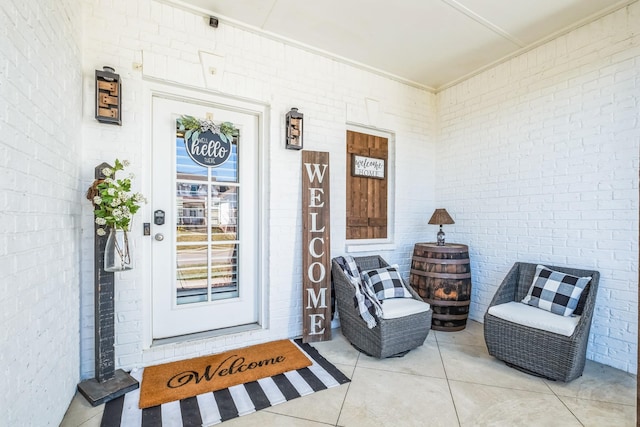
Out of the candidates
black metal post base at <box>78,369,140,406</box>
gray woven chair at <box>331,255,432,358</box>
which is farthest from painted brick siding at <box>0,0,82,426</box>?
gray woven chair at <box>331,255,432,358</box>

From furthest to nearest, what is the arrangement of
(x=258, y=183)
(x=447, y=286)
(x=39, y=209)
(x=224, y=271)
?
(x=447, y=286) < (x=258, y=183) < (x=224, y=271) < (x=39, y=209)

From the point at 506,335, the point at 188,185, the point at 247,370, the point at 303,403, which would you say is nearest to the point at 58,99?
the point at 188,185

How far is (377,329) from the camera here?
2328 millimetres

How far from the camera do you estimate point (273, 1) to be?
2281 millimetres

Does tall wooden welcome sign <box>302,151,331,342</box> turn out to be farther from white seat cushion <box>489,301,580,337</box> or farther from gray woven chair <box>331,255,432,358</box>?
white seat cushion <box>489,301,580,337</box>

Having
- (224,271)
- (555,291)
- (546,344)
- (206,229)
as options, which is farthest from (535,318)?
(206,229)

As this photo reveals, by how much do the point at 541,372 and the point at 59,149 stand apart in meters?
3.30

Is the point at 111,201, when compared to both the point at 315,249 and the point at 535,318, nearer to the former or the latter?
the point at 315,249

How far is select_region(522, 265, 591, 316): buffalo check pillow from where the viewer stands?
2.23 meters

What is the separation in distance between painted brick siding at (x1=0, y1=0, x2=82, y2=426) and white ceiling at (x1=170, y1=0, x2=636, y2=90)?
1.18 meters

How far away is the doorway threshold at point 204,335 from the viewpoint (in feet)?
7.77

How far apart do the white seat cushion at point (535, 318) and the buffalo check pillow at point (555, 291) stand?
2.0 inches

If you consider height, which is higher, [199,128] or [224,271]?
[199,128]

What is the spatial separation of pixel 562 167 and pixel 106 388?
12.3ft
